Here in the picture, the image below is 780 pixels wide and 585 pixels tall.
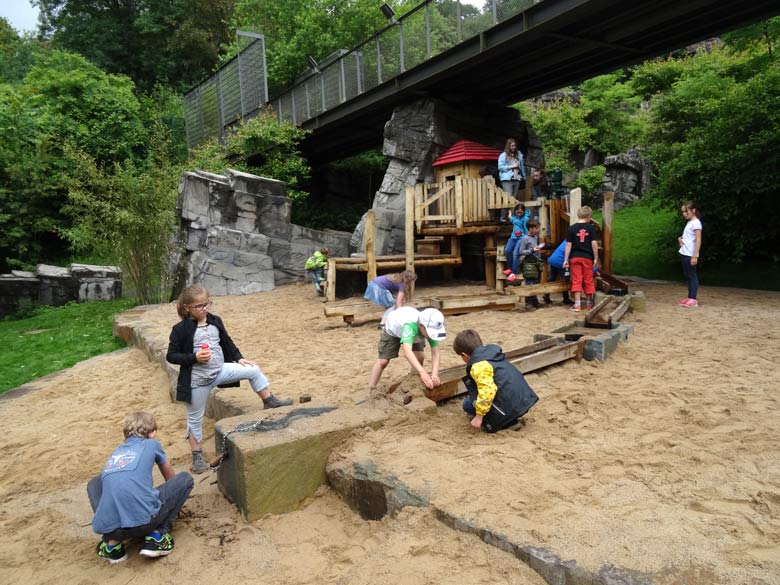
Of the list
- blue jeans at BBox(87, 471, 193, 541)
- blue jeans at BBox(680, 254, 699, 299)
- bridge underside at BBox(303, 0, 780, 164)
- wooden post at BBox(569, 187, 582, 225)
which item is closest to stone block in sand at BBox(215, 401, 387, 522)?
blue jeans at BBox(87, 471, 193, 541)

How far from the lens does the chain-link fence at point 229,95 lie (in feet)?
68.4

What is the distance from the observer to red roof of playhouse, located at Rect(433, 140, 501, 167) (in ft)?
41.9

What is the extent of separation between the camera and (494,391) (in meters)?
3.92

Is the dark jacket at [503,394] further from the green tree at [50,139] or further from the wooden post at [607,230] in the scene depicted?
the green tree at [50,139]

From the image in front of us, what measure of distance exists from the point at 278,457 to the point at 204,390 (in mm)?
1145

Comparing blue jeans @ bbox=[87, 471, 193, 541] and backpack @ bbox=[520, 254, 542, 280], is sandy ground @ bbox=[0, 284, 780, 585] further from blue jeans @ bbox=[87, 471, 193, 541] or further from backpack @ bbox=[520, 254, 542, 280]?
backpack @ bbox=[520, 254, 542, 280]

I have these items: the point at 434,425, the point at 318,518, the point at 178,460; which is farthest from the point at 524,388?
the point at 178,460

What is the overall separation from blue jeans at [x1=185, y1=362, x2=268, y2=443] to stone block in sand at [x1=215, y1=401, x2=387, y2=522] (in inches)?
16.8

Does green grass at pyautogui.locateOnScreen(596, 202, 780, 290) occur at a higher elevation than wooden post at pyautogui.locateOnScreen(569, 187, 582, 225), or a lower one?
lower

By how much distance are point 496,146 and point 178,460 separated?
12664 mm

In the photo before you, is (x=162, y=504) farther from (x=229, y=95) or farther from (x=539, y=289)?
(x=229, y=95)

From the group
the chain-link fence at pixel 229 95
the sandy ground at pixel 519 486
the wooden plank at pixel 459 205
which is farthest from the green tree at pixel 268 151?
the sandy ground at pixel 519 486

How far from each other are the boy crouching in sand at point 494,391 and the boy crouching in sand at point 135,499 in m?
2.05

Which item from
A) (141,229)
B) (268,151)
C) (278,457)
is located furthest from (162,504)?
(268,151)
